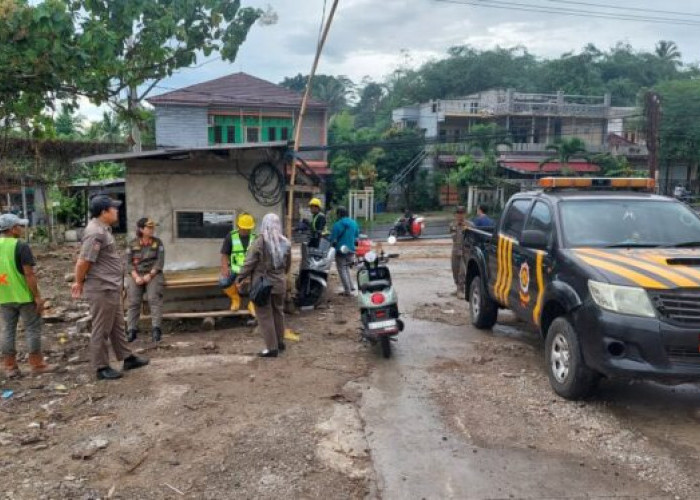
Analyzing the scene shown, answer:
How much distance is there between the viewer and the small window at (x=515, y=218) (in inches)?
277

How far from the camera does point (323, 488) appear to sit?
3.87 metres

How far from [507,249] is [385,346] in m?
1.80

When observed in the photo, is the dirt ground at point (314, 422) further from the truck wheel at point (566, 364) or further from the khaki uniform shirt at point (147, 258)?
the khaki uniform shirt at point (147, 258)

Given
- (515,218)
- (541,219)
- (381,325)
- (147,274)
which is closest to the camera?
(541,219)

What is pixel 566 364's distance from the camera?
536 centimetres

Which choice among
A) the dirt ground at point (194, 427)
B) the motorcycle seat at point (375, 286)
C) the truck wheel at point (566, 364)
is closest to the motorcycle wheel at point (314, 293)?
the dirt ground at point (194, 427)

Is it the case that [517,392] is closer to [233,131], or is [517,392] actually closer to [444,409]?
[444,409]

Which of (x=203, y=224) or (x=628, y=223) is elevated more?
(x=628, y=223)

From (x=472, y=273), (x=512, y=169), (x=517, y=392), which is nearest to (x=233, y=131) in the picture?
(x=512, y=169)

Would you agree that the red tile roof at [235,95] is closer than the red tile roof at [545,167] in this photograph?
Yes

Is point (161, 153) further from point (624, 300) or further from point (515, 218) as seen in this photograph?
point (624, 300)

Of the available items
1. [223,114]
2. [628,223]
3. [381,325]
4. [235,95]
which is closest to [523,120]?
[235,95]

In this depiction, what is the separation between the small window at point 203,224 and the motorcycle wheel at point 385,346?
3.83m

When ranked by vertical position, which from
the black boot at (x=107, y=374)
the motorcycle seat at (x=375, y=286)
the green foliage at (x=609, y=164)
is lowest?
the black boot at (x=107, y=374)
